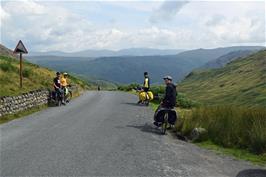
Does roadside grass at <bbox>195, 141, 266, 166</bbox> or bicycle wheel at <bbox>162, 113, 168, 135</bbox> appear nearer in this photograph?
roadside grass at <bbox>195, 141, 266, 166</bbox>

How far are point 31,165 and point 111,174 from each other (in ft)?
6.02

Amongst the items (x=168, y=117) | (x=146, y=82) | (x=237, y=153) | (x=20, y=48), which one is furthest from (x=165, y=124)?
(x=20, y=48)

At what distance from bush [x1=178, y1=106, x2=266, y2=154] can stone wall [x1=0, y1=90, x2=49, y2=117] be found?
7.92 m

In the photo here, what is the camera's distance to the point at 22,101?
21.9 m

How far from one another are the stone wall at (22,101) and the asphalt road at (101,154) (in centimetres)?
268

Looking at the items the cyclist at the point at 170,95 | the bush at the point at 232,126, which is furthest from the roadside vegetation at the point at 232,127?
the cyclist at the point at 170,95

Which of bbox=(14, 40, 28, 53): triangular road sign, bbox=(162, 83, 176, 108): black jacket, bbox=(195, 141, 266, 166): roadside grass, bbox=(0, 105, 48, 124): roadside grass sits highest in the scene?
bbox=(14, 40, 28, 53): triangular road sign

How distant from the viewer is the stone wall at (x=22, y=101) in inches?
758

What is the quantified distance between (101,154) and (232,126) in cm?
531

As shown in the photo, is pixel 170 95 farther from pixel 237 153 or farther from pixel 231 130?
pixel 237 153

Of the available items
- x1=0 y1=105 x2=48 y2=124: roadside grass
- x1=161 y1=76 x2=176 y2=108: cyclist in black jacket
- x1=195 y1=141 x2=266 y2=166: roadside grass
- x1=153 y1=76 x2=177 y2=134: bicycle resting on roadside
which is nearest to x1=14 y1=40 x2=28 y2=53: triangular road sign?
x1=0 y1=105 x2=48 y2=124: roadside grass

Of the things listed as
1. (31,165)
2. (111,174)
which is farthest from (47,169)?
(111,174)

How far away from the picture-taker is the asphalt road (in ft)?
30.4

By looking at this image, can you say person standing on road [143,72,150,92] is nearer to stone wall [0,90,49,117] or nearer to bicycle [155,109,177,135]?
stone wall [0,90,49,117]
